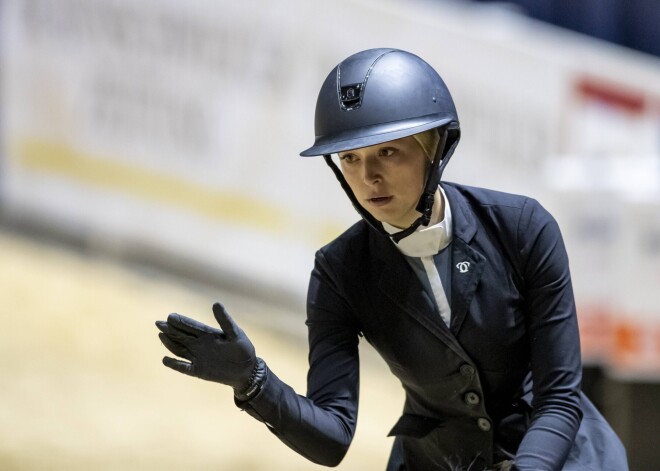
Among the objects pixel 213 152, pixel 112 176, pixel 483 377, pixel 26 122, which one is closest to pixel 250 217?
pixel 213 152

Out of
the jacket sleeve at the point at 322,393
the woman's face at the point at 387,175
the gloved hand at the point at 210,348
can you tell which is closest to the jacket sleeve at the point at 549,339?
the woman's face at the point at 387,175

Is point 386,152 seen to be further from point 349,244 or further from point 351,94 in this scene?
point 349,244

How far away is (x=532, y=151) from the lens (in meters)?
5.28

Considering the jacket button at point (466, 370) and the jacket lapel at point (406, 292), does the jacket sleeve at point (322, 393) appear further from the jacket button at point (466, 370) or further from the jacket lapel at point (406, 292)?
the jacket button at point (466, 370)

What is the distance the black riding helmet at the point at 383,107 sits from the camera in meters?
1.84

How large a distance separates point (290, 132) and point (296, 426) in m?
3.65

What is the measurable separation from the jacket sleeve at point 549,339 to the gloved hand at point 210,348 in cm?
49

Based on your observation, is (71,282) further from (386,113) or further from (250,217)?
(386,113)

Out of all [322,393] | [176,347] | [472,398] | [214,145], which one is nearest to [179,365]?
[176,347]

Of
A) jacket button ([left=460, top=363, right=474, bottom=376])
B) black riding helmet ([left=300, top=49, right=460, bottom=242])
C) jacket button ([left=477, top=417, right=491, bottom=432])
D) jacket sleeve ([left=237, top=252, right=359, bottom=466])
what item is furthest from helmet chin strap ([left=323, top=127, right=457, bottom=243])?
jacket button ([left=477, top=417, right=491, bottom=432])

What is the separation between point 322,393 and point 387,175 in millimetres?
411

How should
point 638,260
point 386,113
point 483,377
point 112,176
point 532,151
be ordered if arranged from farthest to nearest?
point 112,176 < point 532,151 < point 638,260 < point 483,377 < point 386,113

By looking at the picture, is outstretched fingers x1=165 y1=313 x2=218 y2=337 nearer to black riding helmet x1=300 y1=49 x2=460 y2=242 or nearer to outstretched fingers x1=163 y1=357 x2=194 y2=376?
outstretched fingers x1=163 y1=357 x2=194 y2=376

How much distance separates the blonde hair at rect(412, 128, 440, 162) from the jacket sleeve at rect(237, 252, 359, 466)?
0.92 feet
